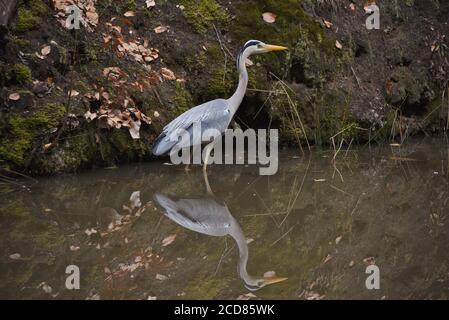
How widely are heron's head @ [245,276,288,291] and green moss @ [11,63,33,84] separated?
13.2 ft

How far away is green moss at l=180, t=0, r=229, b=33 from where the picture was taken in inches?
353

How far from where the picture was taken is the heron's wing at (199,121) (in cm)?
764

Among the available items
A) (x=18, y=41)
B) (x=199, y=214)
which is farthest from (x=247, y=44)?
(x=199, y=214)

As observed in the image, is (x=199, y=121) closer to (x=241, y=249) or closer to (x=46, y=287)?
(x=241, y=249)

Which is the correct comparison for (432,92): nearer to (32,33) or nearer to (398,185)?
(398,185)

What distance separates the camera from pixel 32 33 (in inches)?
308

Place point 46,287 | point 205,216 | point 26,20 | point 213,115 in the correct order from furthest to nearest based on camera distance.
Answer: point 213,115 < point 26,20 < point 205,216 < point 46,287

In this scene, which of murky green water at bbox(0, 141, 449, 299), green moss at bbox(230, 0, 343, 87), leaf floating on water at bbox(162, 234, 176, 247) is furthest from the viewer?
green moss at bbox(230, 0, 343, 87)

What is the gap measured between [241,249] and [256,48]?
143 inches

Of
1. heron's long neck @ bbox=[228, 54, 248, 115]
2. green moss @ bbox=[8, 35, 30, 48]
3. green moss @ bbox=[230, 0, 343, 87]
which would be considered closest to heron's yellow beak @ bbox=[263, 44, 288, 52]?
heron's long neck @ bbox=[228, 54, 248, 115]
